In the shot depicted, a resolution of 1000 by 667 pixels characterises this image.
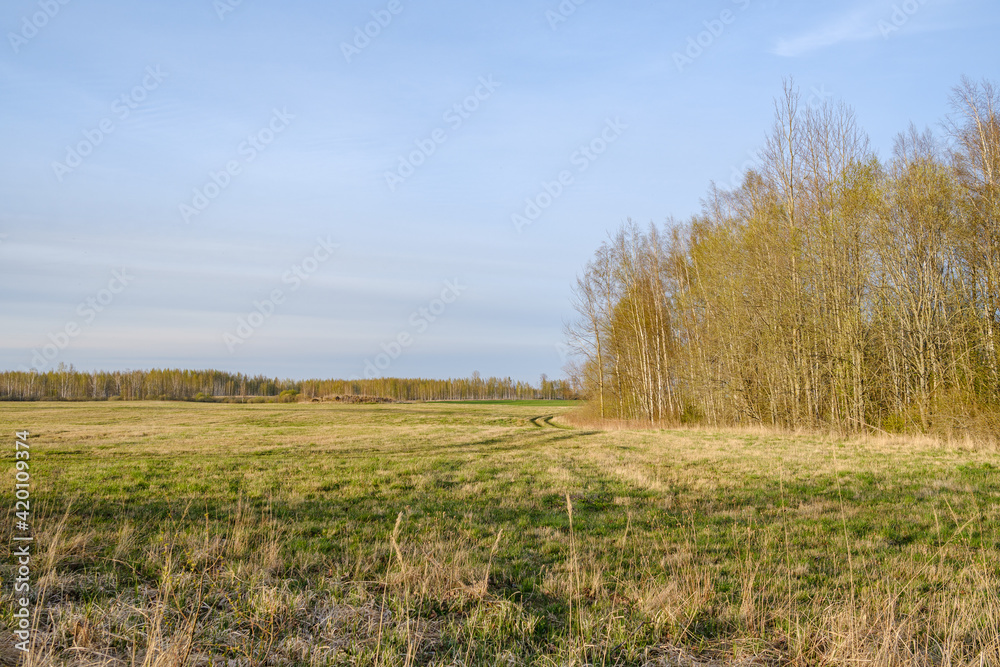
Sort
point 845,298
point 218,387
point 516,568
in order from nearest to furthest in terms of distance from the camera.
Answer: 1. point 516,568
2. point 845,298
3. point 218,387

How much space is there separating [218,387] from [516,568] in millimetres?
154732

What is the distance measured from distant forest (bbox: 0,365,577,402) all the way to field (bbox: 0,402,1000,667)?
84040 mm

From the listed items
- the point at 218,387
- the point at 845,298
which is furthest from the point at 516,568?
the point at 218,387

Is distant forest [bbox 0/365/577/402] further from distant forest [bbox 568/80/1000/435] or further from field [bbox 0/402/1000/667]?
field [bbox 0/402/1000/667]

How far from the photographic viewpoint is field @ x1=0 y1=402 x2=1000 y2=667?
3846 millimetres

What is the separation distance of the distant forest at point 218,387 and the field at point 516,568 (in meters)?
84.0

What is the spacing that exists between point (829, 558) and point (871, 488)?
6.01 meters

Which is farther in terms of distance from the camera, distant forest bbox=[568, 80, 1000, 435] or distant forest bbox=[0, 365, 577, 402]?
distant forest bbox=[0, 365, 577, 402]

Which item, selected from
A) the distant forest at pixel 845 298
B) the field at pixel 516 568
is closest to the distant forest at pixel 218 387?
the distant forest at pixel 845 298

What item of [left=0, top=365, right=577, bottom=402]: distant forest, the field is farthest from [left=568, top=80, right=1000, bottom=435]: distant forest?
[left=0, top=365, right=577, bottom=402]: distant forest

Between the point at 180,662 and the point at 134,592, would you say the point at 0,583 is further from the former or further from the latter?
the point at 180,662

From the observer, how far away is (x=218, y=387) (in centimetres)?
14125

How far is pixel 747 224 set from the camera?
88.7 ft

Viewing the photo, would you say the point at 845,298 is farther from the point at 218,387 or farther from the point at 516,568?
the point at 218,387
